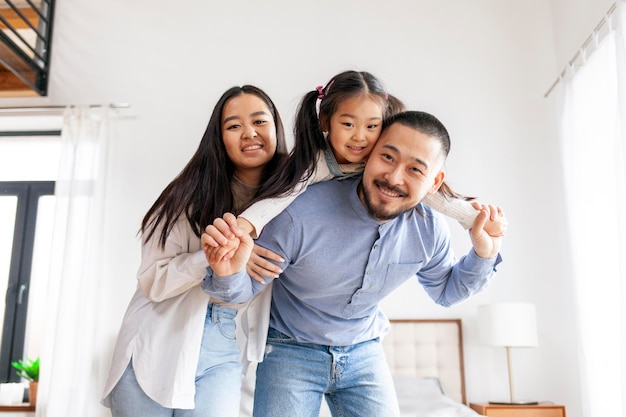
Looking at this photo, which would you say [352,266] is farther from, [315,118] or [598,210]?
[598,210]

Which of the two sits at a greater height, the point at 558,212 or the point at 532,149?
the point at 532,149

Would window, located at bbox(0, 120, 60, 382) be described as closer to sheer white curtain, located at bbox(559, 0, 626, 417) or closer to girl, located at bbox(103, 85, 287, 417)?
girl, located at bbox(103, 85, 287, 417)

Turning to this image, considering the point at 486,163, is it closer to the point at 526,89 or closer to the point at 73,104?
the point at 526,89

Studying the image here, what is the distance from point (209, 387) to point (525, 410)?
8.13 ft

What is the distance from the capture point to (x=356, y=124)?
5.12 ft

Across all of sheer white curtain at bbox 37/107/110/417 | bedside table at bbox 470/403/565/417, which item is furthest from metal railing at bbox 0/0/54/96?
bedside table at bbox 470/403/565/417

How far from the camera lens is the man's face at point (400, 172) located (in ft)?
4.79

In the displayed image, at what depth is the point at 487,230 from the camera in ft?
5.08

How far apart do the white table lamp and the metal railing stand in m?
3.40

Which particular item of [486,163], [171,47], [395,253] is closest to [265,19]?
[171,47]

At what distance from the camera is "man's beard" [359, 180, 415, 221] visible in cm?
146

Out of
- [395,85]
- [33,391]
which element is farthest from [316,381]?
[33,391]

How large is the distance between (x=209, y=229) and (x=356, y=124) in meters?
0.50

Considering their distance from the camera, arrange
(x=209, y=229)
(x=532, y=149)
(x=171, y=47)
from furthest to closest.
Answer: (x=171, y=47), (x=532, y=149), (x=209, y=229)
